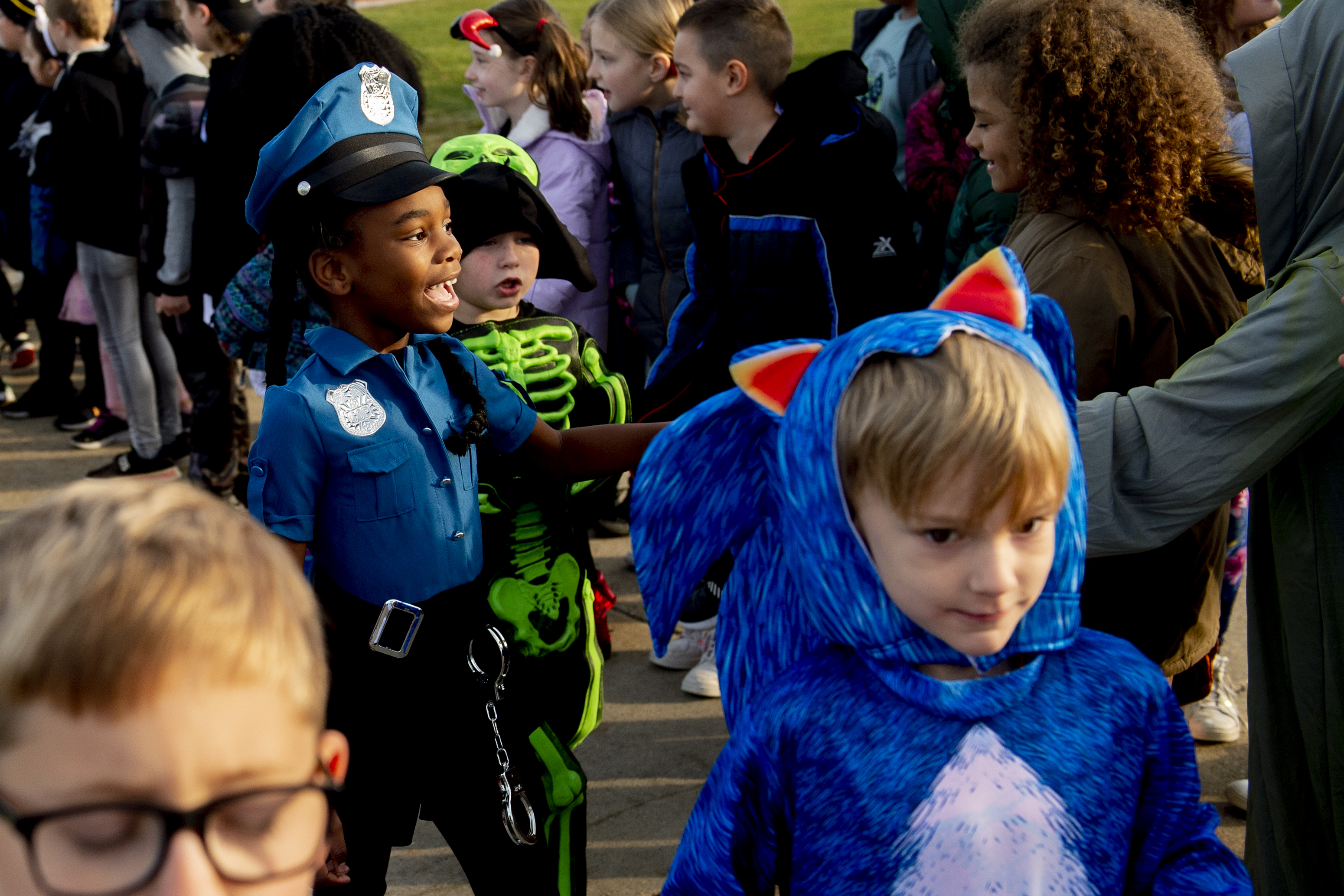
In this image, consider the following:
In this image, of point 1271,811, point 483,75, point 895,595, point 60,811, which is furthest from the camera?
point 483,75

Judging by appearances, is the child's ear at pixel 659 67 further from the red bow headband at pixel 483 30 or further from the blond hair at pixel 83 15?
the blond hair at pixel 83 15

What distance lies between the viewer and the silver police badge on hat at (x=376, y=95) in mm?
2117

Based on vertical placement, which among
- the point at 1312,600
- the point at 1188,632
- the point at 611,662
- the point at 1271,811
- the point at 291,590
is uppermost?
the point at 291,590

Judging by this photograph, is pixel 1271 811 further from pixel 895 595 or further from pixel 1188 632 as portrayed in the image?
pixel 895 595

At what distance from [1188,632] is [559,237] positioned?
157cm

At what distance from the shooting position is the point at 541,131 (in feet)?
15.2

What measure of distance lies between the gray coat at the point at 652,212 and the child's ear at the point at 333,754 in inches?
127

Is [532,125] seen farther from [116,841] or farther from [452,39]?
[452,39]

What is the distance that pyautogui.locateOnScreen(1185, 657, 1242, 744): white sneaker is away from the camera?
3430 mm

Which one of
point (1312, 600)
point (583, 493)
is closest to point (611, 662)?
point (583, 493)

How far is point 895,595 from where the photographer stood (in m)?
1.40

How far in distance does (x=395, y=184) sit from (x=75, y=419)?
5.38 meters

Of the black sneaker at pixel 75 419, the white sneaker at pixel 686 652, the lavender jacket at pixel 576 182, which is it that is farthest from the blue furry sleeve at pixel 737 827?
the black sneaker at pixel 75 419

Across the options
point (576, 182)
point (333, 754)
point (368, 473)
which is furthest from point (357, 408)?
point (576, 182)
